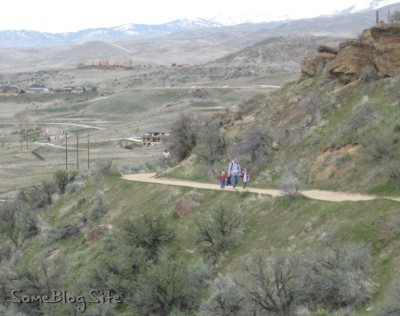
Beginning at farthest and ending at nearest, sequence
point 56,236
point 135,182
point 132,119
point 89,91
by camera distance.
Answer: point 89,91 < point 132,119 < point 135,182 < point 56,236

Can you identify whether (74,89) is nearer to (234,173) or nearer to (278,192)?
(234,173)

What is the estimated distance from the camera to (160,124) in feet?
311

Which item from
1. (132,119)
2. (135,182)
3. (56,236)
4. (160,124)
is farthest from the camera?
(132,119)

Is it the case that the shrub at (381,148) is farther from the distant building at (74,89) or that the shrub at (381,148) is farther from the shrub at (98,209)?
the distant building at (74,89)

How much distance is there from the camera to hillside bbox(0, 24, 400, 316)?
15117 millimetres

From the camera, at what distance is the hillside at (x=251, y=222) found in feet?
49.6

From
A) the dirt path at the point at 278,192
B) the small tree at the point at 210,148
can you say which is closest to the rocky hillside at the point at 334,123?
the dirt path at the point at 278,192

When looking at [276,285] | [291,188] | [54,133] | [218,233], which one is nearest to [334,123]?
[291,188]

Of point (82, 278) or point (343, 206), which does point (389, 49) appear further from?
point (82, 278)

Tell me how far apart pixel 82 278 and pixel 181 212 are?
538 centimetres

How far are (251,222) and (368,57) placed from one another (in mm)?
13548

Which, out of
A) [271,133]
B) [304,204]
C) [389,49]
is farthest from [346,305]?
[389,49]

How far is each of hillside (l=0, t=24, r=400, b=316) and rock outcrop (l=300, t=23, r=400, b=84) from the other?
70 millimetres

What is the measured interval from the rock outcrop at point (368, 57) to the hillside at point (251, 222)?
2.8 inches
